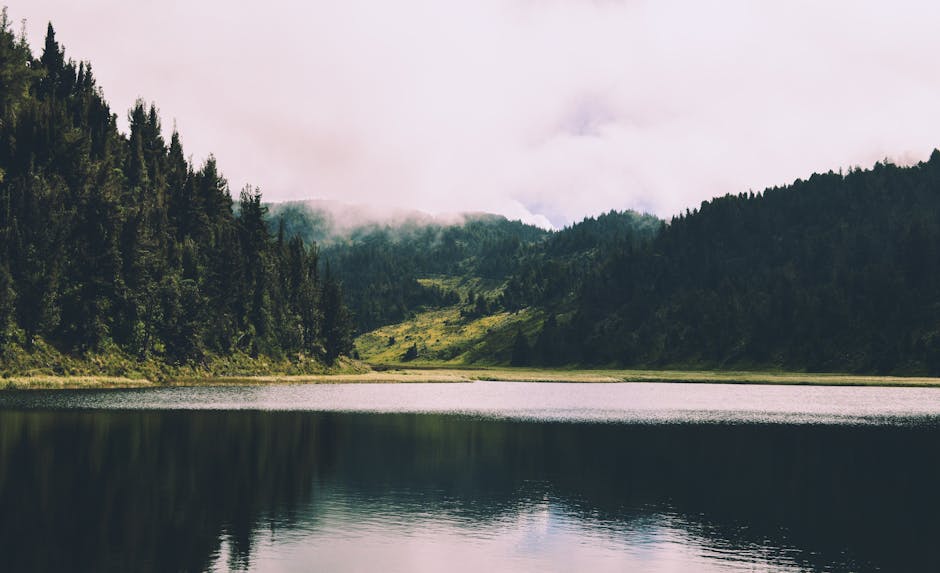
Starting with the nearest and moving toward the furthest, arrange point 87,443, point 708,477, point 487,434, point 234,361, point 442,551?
1. point 442,551
2. point 708,477
3. point 87,443
4. point 487,434
5. point 234,361

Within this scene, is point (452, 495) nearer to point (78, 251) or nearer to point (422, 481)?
point (422, 481)

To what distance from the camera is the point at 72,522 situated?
115 ft

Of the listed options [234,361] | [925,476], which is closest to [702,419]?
[925,476]

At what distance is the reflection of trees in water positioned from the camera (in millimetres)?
34312

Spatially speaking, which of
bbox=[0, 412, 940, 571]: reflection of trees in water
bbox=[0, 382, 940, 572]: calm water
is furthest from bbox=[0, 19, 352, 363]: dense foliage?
bbox=[0, 412, 940, 571]: reflection of trees in water

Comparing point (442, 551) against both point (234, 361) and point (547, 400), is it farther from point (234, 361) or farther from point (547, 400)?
point (234, 361)

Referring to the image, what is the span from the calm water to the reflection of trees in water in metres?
0.19

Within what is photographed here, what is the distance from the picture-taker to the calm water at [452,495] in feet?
106

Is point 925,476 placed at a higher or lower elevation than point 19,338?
lower

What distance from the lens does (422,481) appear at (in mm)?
50719

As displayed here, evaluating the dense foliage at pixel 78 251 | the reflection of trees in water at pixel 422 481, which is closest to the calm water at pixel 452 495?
the reflection of trees in water at pixel 422 481

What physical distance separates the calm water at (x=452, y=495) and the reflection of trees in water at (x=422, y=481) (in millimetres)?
193

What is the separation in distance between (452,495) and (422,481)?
4823 millimetres

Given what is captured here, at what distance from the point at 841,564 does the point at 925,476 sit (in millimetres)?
28554
